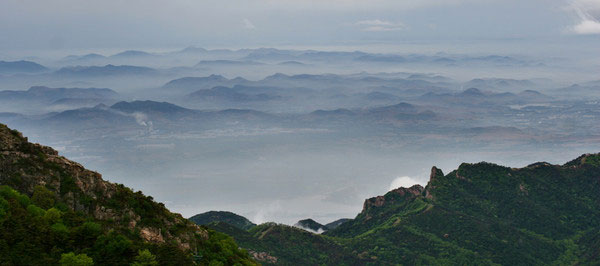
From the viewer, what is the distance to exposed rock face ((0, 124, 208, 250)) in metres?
45.6

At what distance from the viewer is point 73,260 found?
37406mm

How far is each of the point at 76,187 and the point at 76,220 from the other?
512cm

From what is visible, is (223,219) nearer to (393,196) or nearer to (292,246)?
(393,196)

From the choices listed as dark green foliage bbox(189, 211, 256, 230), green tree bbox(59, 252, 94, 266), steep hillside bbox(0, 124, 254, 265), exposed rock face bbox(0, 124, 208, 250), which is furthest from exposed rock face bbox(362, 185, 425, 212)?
green tree bbox(59, 252, 94, 266)

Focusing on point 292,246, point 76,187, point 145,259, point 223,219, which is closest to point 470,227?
point 292,246

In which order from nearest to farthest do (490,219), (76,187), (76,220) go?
(76,220), (76,187), (490,219)

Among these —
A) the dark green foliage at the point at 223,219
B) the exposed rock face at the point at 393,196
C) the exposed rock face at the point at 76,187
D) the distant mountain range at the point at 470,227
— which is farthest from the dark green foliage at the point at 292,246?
the exposed rock face at the point at 76,187

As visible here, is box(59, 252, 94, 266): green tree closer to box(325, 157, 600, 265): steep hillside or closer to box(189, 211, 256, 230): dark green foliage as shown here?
box(325, 157, 600, 265): steep hillside

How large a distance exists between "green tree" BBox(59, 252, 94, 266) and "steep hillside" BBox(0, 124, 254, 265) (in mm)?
160

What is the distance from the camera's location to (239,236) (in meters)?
120

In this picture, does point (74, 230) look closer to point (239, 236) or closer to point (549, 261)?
point (239, 236)

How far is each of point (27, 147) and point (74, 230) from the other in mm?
11265

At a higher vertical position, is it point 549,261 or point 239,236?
point 239,236

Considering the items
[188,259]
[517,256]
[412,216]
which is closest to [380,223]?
[412,216]
